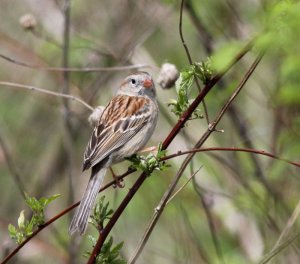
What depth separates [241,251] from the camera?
6.09m

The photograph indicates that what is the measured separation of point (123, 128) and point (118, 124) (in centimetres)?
6

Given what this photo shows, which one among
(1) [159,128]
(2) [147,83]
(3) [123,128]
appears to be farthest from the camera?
(1) [159,128]

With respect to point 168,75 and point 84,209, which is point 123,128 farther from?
point 84,209

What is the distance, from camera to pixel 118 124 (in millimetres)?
4980

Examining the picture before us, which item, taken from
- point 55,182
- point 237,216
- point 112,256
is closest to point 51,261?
point 55,182

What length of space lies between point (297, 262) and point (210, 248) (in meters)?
1.45

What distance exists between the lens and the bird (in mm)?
4465

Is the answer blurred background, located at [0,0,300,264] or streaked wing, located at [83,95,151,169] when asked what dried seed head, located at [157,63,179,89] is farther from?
blurred background, located at [0,0,300,264]

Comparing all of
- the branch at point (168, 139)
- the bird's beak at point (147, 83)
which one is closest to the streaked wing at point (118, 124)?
the bird's beak at point (147, 83)

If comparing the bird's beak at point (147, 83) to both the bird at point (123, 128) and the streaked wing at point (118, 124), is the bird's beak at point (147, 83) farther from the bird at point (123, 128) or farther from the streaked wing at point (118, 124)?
the streaked wing at point (118, 124)

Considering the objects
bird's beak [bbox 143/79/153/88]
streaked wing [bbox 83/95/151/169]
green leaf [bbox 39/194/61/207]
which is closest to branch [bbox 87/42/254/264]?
green leaf [bbox 39/194/61/207]

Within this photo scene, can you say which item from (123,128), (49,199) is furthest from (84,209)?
(123,128)

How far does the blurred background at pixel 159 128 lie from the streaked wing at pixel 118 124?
0.67 ft

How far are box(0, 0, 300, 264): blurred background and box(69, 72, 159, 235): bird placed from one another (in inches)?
6.1
